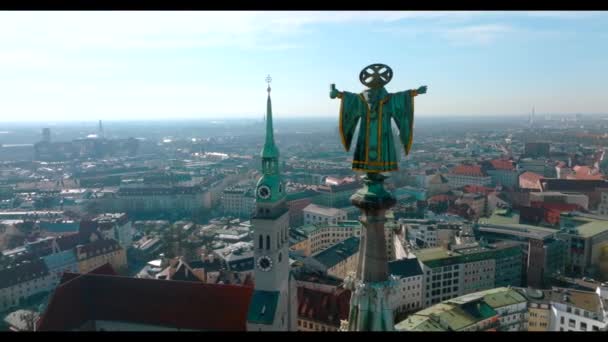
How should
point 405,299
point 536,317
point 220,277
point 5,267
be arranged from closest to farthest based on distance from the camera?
point 536,317, point 220,277, point 405,299, point 5,267

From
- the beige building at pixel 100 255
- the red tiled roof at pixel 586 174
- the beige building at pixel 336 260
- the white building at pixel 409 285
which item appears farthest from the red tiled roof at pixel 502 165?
the beige building at pixel 100 255

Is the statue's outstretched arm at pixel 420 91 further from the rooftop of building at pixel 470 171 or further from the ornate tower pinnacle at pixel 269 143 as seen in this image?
the rooftop of building at pixel 470 171

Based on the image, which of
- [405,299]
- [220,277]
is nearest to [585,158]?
[405,299]

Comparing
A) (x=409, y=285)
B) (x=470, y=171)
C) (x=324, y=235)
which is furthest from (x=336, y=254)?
(x=470, y=171)

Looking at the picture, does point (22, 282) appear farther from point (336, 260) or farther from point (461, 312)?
point (461, 312)

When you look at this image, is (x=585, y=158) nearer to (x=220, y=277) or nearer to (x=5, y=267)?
(x=220, y=277)
